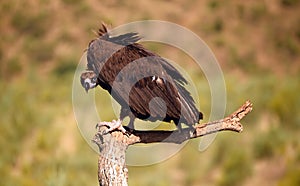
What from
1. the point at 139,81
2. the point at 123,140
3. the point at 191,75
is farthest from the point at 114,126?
the point at 191,75

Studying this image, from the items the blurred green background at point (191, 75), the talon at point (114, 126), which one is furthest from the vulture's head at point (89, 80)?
the blurred green background at point (191, 75)

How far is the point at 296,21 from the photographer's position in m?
22.0

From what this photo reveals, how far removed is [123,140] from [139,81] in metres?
0.41

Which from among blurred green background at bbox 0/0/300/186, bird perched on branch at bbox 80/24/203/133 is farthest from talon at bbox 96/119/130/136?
blurred green background at bbox 0/0/300/186

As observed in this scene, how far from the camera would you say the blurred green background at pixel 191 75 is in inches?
382

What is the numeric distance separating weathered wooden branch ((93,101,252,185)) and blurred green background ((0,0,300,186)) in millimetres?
1141

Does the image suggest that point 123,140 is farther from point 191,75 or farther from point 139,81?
point 191,75

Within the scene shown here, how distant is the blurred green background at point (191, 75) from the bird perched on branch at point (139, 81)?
86 centimetres

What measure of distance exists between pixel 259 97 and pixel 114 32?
10211 millimetres

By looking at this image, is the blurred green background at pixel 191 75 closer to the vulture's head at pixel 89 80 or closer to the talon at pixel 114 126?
the vulture's head at pixel 89 80

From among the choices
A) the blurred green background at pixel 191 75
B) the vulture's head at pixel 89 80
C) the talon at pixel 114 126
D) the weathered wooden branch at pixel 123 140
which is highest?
the blurred green background at pixel 191 75

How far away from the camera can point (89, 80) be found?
3967mm

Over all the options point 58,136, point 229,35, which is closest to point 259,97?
point 58,136

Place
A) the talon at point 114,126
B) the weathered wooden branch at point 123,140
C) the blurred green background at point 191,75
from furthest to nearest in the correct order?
the blurred green background at point 191,75, the talon at point 114,126, the weathered wooden branch at point 123,140
